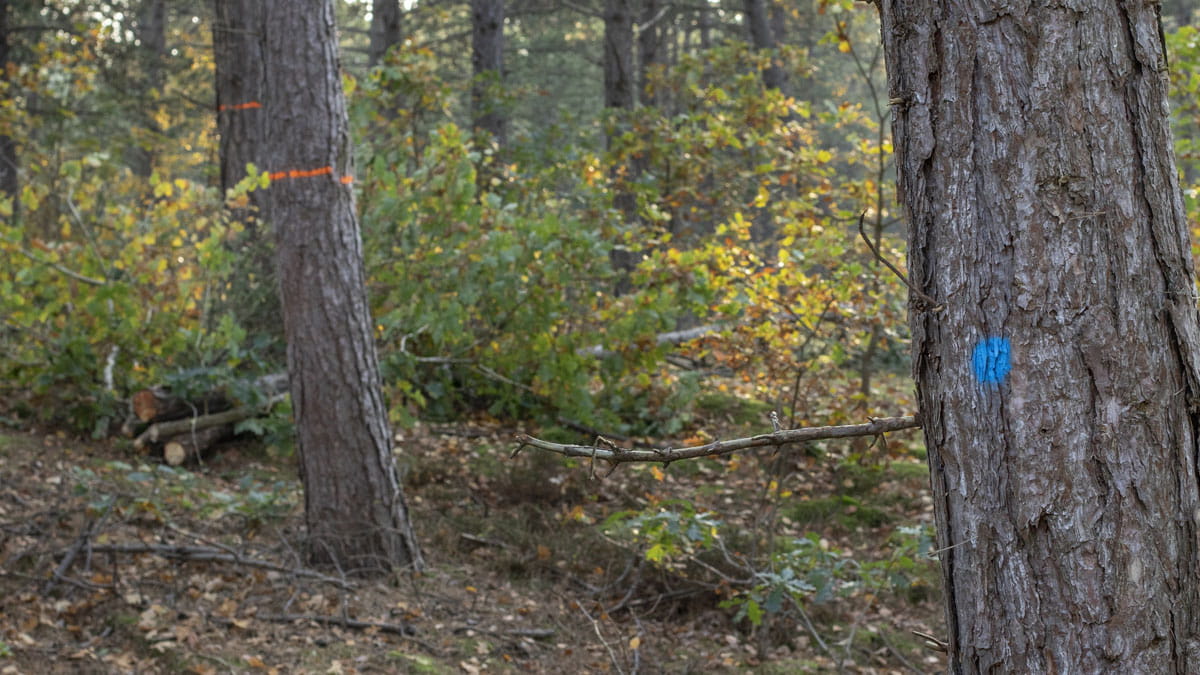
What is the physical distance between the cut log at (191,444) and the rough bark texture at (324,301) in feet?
6.32

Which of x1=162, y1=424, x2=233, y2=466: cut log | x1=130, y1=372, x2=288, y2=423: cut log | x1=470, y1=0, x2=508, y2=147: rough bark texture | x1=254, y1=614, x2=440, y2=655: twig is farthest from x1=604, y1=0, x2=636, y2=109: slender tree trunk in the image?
x1=254, y1=614, x2=440, y2=655: twig

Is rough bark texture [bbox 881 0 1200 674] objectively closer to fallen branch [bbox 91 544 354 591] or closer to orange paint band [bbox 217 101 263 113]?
fallen branch [bbox 91 544 354 591]

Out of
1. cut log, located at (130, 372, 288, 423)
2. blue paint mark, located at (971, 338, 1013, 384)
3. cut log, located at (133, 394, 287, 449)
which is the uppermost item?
blue paint mark, located at (971, 338, 1013, 384)

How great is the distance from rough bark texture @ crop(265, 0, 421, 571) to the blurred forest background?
52cm

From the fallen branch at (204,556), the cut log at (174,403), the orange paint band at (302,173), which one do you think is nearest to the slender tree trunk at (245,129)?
the cut log at (174,403)

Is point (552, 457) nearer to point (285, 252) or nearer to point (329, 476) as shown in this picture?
point (329, 476)

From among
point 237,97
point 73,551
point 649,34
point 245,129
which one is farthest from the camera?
point 649,34

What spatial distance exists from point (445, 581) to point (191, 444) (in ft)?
8.33

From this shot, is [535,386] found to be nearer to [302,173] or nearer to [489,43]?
[302,173]

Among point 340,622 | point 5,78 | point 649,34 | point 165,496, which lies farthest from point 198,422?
point 649,34

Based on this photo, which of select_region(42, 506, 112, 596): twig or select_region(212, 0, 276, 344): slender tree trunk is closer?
select_region(42, 506, 112, 596): twig

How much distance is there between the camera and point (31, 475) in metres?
5.75

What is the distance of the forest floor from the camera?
164 inches

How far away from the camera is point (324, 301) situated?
4.81 m
